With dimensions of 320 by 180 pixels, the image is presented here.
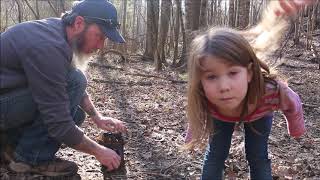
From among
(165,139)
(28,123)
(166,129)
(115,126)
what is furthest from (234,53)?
(166,129)

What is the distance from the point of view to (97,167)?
3166mm

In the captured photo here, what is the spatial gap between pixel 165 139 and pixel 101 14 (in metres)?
1.57

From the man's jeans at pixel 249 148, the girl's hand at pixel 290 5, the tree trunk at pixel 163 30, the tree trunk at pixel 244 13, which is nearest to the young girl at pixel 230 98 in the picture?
the man's jeans at pixel 249 148

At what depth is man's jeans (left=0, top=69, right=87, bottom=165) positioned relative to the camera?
2.57 m

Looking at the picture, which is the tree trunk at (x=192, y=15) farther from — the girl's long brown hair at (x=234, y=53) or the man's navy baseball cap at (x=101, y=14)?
the girl's long brown hair at (x=234, y=53)

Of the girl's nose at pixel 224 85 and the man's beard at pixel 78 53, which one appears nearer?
the girl's nose at pixel 224 85

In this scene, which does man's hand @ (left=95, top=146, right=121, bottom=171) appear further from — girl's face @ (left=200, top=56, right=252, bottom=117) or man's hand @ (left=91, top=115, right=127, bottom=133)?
girl's face @ (left=200, top=56, right=252, bottom=117)

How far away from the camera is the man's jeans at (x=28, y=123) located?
2.57 meters

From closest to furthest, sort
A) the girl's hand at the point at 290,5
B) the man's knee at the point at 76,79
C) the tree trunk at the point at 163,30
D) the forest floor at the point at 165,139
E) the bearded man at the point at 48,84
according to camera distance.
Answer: the girl's hand at the point at 290,5
the bearded man at the point at 48,84
the man's knee at the point at 76,79
the forest floor at the point at 165,139
the tree trunk at the point at 163,30

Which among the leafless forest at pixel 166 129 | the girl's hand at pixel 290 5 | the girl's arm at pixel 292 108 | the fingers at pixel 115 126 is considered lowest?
the leafless forest at pixel 166 129

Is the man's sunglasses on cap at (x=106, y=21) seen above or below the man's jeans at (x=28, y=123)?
above

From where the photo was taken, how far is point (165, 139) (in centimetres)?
391

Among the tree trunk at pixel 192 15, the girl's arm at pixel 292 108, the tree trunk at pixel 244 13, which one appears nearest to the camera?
the girl's arm at pixel 292 108

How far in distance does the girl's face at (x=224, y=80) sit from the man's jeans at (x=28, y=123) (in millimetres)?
895
